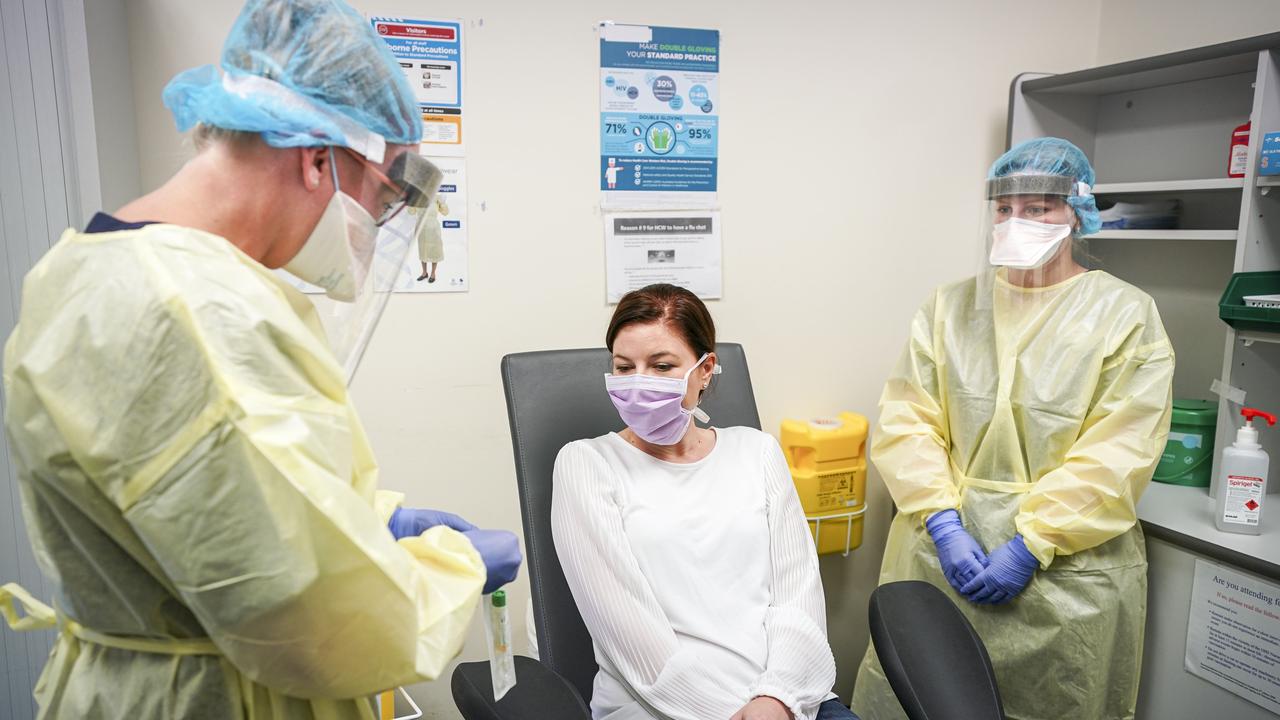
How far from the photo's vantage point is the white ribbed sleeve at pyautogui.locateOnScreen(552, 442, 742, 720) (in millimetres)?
1397

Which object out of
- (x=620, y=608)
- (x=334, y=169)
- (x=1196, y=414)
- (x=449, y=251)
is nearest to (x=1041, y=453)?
(x=1196, y=414)

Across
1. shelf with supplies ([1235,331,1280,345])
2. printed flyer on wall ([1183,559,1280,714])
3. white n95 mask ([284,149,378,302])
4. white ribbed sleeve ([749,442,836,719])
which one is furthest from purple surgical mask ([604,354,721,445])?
shelf with supplies ([1235,331,1280,345])

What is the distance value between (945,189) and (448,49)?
1.51 m

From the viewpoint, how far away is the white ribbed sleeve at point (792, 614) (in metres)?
1.44

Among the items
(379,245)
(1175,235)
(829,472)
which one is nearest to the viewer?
(379,245)

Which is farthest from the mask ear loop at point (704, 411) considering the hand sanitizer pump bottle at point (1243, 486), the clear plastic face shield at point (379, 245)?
the hand sanitizer pump bottle at point (1243, 486)

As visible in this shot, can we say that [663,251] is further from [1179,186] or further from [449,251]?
[1179,186]

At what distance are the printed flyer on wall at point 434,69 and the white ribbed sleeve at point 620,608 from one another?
3.00 feet

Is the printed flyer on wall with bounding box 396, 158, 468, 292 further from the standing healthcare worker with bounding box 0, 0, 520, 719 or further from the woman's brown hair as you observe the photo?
the standing healthcare worker with bounding box 0, 0, 520, 719

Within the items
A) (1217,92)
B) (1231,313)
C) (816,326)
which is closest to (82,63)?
(816,326)

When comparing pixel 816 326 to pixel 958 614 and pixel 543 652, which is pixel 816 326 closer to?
pixel 958 614

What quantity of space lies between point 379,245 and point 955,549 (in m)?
1.39

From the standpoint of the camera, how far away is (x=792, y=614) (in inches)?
60.2

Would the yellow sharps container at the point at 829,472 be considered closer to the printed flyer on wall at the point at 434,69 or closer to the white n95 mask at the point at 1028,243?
the white n95 mask at the point at 1028,243
